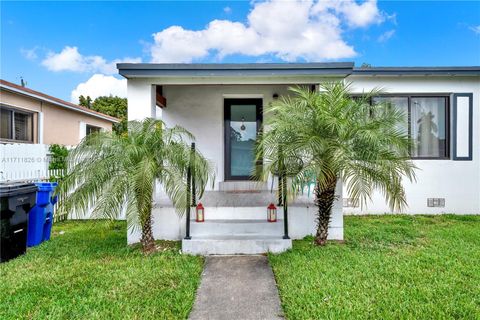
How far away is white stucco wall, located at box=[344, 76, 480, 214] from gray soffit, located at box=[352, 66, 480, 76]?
0.25 meters

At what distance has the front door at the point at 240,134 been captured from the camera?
854 cm

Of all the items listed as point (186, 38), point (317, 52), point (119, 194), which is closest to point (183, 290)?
point (119, 194)

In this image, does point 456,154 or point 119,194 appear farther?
point 456,154

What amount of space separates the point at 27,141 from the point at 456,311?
1273 centimetres

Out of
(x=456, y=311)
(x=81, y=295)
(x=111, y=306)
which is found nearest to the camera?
(x=456, y=311)

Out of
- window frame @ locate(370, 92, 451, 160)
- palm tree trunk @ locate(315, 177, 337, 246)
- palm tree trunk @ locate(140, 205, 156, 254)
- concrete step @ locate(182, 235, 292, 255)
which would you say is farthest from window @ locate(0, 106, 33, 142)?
window frame @ locate(370, 92, 451, 160)

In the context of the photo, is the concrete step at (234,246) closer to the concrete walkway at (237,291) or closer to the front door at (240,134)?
the concrete walkway at (237,291)

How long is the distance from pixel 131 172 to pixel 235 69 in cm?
284

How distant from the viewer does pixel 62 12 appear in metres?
11.3

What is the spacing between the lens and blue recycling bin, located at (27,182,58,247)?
5.47m

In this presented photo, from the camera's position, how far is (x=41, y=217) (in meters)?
5.61

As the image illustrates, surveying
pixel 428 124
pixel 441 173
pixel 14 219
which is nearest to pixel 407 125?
pixel 428 124

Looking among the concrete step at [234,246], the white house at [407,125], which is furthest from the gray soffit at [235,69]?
the concrete step at [234,246]

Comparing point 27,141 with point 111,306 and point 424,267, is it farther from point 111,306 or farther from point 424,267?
point 424,267
